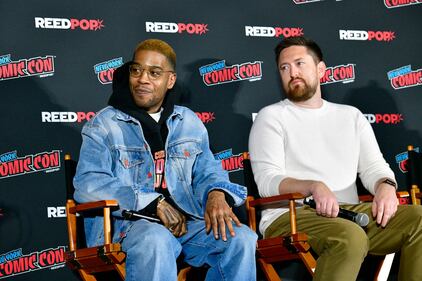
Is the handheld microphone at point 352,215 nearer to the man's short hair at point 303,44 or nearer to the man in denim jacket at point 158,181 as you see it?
the man in denim jacket at point 158,181

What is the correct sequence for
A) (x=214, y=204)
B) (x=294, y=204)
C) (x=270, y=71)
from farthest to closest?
(x=270, y=71) → (x=294, y=204) → (x=214, y=204)

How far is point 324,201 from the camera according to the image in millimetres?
3633

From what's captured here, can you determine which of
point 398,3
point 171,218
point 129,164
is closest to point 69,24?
point 129,164

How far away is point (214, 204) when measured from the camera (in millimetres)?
3461

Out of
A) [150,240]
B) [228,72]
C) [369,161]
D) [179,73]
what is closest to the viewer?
[150,240]

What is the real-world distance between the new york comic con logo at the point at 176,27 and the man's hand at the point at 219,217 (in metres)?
A: 1.51

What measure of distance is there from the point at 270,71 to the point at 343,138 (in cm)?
84

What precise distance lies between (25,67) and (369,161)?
1.96m

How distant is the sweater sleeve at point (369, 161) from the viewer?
4133mm

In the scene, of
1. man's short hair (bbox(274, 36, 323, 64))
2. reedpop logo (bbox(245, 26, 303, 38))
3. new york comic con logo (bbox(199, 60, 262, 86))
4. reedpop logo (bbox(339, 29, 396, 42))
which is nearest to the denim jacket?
man's short hair (bbox(274, 36, 323, 64))

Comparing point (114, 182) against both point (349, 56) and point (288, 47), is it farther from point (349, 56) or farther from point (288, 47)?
point (349, 56)

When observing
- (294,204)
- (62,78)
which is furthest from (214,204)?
(62,78)

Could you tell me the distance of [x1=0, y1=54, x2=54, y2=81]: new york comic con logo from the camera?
4.33m

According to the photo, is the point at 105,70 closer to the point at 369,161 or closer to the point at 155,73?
the point at 155,73
